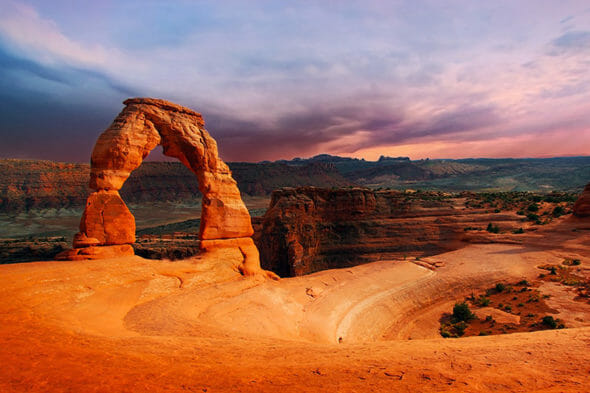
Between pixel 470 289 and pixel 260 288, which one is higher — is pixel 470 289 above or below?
below

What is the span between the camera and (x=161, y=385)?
3885 millimetres

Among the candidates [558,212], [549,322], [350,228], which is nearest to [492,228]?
[558,212]

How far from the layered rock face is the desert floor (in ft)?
59.2

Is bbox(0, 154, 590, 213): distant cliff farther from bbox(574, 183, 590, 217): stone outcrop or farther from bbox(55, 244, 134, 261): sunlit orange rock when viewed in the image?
bbox(55, 244, 134, 261): sunlit orange rock

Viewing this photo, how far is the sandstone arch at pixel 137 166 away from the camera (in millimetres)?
12266

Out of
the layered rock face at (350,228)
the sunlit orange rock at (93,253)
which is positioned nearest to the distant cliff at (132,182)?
the layered rock face at (350,228)

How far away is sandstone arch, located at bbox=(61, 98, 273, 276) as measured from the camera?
12266 millimetres

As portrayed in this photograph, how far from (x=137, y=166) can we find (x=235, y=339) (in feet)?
29.0

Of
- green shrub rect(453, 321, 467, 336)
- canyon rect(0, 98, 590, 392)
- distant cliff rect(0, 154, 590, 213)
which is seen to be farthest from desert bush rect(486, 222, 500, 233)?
distant cliff rect(0, 154, 590, 213)

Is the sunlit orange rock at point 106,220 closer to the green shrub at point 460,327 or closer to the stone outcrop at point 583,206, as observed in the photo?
the green shrub at point 460,327

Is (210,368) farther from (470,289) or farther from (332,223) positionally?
(332,223)

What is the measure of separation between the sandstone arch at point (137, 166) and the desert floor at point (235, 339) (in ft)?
5.65

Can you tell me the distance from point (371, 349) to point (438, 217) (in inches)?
1343

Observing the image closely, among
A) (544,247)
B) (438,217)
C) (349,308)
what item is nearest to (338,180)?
(438,217)
